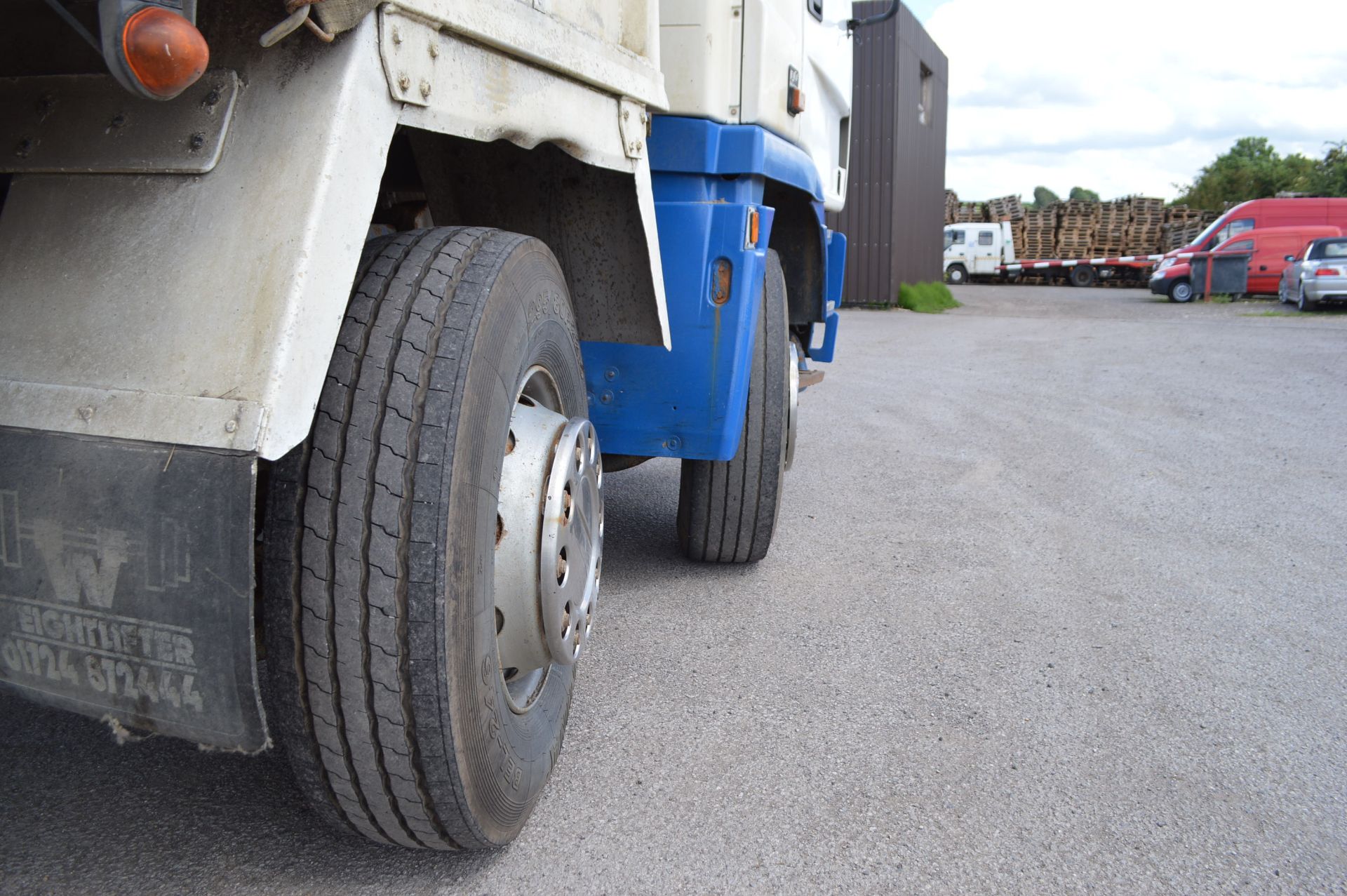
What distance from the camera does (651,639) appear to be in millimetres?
3289

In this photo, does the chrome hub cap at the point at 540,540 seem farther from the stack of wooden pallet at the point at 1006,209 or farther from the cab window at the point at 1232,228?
the stack of wooden pallet at the point at 1006,209

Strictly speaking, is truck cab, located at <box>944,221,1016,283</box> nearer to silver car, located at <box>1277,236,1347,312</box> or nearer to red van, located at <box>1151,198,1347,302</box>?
red van, located at <box>1151,198,1347,302</box>

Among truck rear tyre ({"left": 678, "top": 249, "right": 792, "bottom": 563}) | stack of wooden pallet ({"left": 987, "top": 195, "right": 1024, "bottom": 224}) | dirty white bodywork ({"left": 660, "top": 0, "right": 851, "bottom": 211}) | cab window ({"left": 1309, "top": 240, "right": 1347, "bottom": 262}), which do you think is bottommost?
truck rear tyre ({"left": 678, "top": 249, "right": 792, "bottom": 563})

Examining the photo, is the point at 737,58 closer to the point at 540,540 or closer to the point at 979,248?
the point at 540,540

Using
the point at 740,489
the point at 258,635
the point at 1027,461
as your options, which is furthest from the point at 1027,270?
the point at 258,635

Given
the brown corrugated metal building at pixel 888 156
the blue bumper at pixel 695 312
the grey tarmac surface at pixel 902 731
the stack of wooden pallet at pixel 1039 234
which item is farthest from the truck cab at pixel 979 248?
the blue bumper at pixel 695 312

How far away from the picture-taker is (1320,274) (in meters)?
18.2

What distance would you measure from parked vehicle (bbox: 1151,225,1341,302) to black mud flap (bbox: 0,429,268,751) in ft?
78.1

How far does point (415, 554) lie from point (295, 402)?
0.33 m

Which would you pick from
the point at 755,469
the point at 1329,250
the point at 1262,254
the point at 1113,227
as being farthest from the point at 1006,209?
the point at 755,469

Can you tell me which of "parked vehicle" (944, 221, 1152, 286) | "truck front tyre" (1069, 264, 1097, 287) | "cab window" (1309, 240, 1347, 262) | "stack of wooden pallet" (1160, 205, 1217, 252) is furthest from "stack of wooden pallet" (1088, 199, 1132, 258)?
"cab window" (1309, 240, 1347, 262)

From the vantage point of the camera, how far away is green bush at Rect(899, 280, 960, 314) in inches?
766

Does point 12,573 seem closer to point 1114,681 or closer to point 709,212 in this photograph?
point 709,212

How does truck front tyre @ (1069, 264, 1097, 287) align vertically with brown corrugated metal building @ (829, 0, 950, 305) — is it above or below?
below
